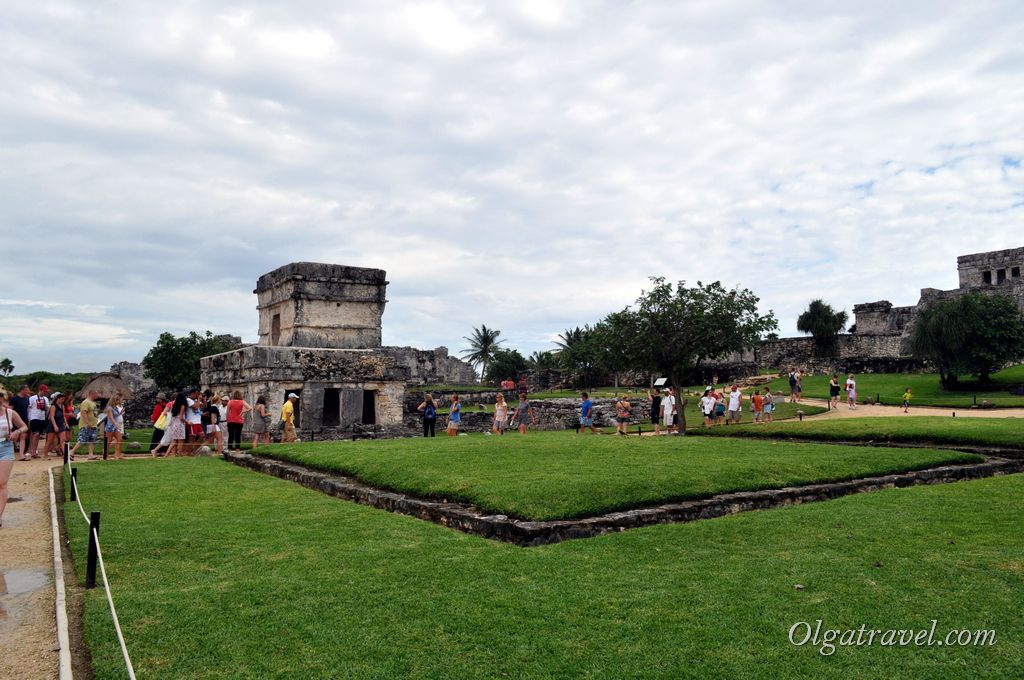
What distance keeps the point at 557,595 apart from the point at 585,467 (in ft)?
16.8

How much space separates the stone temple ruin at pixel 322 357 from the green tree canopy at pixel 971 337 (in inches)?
905

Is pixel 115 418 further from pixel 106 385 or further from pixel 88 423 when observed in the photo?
pixel 106 385

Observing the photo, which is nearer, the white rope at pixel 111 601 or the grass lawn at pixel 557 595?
the white rope at pixel 111 601

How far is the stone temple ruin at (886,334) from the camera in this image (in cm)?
Answer: 3853

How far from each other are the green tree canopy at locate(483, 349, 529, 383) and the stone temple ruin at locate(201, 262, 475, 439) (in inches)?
1151

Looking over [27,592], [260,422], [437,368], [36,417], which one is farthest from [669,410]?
[437,368]

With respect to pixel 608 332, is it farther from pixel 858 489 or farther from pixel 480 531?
pixel 480 531

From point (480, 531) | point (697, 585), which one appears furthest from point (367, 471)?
point (697, 585)

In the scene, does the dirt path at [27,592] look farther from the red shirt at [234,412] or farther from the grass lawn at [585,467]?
the red shirt at [234,412]

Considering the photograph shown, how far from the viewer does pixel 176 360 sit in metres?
33.7

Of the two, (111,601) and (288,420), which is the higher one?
(288,420)

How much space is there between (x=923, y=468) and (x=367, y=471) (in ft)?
29.4

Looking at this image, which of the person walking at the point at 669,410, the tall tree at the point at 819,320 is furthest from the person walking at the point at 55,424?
the tall tree at the point at 819,320

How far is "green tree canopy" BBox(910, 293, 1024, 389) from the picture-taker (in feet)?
96.9
